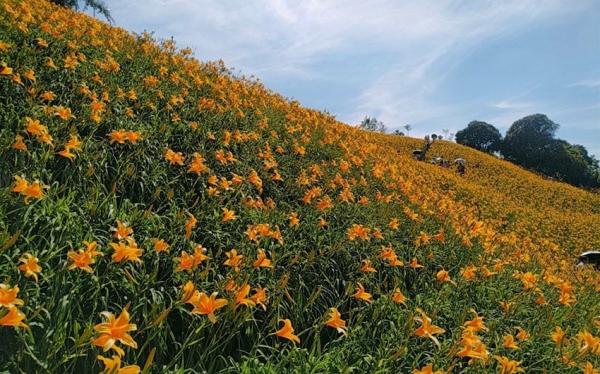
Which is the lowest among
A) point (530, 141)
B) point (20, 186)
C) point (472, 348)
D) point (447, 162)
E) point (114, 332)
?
point (472, 348)

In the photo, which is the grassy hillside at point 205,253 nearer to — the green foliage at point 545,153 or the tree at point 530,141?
the green foliage at point 545,153

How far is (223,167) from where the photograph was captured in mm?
4172

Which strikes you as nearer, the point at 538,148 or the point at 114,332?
the point at 114,332

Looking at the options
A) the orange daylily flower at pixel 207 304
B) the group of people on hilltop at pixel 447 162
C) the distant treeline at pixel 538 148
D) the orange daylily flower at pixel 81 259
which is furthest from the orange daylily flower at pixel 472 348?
the distant treeline at pixel 538 148

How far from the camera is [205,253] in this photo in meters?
2.92

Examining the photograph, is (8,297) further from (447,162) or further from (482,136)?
(482,136)

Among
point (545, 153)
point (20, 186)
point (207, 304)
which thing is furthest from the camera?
point (545, 153)

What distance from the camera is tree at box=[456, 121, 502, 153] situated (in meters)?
49.9

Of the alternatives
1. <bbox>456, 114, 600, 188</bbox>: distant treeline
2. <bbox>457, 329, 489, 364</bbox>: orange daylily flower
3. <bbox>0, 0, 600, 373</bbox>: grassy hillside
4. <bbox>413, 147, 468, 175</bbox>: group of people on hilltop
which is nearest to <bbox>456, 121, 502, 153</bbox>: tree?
<bbox>456, 114, 600, 188</bbox>: distant treeline

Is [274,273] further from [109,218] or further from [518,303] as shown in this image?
[518,303]

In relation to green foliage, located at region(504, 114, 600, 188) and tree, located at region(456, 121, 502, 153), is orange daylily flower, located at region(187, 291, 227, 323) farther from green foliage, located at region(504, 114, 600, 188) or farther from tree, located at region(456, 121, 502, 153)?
tree, located at region(456, 121, 502, 153)

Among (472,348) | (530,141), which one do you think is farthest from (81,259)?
(530,141)

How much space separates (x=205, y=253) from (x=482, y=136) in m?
53.2

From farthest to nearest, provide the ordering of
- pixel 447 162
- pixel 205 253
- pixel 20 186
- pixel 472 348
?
pixel 447 162, pixel 205 253, pixel 472 348, pixel 20 186
